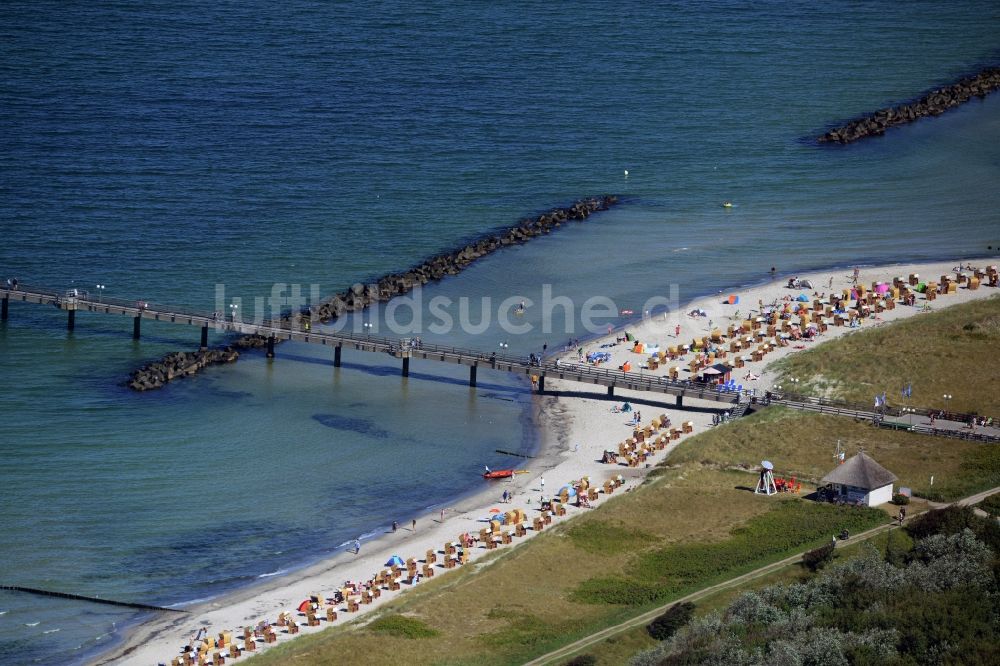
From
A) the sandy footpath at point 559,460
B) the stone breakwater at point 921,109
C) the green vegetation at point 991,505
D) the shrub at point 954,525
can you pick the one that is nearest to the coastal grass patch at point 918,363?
the sandy footpath at point 559,460

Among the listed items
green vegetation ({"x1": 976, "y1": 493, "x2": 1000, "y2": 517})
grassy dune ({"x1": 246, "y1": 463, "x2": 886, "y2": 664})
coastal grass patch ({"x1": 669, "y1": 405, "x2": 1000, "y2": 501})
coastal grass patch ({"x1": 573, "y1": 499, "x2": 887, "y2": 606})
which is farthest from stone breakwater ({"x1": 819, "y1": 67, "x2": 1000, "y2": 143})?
green vegetation ({"x1": 976, "y1": 493, "x2": 1000, "y2": 517})

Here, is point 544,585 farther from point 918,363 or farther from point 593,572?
point 918,363

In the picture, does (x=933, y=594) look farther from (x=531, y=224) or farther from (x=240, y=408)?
(x=531, y=224)

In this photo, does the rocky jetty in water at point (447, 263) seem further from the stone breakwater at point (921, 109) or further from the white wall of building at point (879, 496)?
the white wall of building at point (879, 496)

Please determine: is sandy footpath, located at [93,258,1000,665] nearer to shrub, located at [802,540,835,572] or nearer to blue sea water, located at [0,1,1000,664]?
blue sea water, located at [0,1,1000,664]

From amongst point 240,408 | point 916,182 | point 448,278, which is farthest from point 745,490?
point 916,182
